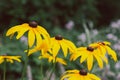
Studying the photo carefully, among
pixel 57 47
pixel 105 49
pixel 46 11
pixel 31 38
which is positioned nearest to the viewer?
pixel 31 38

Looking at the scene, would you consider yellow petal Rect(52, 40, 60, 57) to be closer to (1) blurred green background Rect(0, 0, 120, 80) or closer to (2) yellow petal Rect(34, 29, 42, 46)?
(2) yellow petal Rect(34, 29, 42, 46)

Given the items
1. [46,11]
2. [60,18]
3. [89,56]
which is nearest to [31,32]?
[89,56]

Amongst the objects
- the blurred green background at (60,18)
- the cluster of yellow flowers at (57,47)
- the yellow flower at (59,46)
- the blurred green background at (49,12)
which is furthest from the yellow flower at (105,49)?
the blurred green background at (49,12)

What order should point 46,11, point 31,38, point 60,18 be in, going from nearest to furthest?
point 31,38 < point 46,11 < point 60,18

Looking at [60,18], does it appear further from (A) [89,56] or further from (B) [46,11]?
(A) [89,56]

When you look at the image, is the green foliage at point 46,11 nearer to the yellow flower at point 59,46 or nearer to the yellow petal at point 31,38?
the yellow flower at point 59,46

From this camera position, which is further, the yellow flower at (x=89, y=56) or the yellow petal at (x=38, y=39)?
the yellow flower at (x=89, y=56)

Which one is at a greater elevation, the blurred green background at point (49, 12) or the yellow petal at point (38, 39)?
the blurred green background at point (49, 12)

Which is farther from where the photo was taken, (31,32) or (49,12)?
(49,12)

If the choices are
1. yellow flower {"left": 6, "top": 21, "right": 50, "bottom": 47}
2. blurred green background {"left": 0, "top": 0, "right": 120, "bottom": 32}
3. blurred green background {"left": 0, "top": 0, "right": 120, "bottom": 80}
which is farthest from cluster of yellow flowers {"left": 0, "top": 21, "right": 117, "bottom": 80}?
blurred green background {"left": 0, "top": 0, "right": 120, "bottom": 32}

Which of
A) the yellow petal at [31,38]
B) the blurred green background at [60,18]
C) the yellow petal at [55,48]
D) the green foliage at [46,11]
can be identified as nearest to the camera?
the yellow petal at [31,38]

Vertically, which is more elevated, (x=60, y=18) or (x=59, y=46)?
(x=60, y=18)

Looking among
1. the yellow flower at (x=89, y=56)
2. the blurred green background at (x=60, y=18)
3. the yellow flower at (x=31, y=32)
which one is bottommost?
the yellow flower at (x=89, y=56)

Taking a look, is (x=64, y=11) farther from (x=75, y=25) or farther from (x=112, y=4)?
(x=112, y=4)
